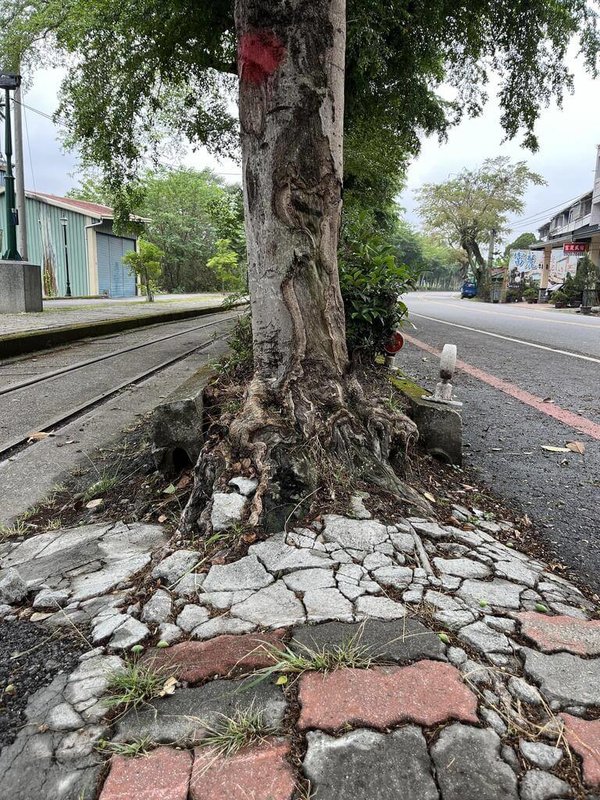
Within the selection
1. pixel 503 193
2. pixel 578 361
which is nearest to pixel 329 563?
pixel 578 361

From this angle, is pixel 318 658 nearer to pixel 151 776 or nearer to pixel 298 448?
pixel 151 776

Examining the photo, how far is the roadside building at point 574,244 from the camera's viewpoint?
29.2 meters

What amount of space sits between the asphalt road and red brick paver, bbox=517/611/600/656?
542mm

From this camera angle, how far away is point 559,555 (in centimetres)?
237

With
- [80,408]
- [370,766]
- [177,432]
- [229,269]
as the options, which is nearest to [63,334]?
[80,408]

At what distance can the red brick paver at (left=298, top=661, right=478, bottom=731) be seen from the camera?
4.10 feet

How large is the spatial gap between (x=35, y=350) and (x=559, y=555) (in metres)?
7.47

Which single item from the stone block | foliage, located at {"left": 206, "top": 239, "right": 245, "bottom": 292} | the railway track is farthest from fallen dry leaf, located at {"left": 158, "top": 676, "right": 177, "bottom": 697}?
foliage, located at {"left": 206, "top": 239, "right": 245, "bottom": 292}

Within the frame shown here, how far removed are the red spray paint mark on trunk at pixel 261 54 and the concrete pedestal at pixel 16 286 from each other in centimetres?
1091

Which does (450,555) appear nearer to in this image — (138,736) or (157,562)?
(157,562)

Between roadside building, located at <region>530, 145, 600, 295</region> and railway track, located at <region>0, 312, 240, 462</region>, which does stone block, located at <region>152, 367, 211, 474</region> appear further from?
roadside building, located at <region>530, 145, 600, 295</region>

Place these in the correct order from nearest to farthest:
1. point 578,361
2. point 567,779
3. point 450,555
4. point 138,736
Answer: point 567,779 → point 138,736 → point 450,555 → point 578,361

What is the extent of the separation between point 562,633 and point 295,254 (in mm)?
1961

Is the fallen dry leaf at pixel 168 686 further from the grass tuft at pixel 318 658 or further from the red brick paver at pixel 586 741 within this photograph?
the red brick paver at pixel 586 741
